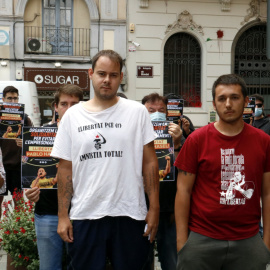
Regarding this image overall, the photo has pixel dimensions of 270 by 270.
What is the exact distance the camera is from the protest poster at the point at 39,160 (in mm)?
3566

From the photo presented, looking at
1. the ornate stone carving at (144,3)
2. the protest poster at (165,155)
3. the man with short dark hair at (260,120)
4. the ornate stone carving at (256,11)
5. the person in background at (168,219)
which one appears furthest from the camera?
the ornate stone carving at (256,11)

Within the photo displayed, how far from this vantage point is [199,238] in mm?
2965

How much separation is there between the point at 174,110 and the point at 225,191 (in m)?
1.77

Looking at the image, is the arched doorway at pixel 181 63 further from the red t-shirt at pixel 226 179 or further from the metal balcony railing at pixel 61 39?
the red t-shirt at pixel 226 179

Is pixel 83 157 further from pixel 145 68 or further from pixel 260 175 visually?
pixel 145 68

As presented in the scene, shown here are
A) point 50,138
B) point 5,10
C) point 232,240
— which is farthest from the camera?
point 5,10

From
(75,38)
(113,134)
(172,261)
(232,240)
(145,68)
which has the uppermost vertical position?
(75,38)

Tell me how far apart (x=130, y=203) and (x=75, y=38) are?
1472 cm

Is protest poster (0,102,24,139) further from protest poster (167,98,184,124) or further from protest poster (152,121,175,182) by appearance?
protest poster (152,121,175,182)

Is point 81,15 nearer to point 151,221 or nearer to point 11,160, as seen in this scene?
point 11,160

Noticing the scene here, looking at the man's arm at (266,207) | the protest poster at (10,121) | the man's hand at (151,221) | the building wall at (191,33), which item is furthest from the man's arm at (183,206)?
the building wall at (191,33)

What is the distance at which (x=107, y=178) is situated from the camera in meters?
2.95

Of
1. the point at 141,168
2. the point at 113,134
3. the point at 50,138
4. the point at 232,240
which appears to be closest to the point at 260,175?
the point at 232,240

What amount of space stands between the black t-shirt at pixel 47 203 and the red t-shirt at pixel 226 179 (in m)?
1.11
